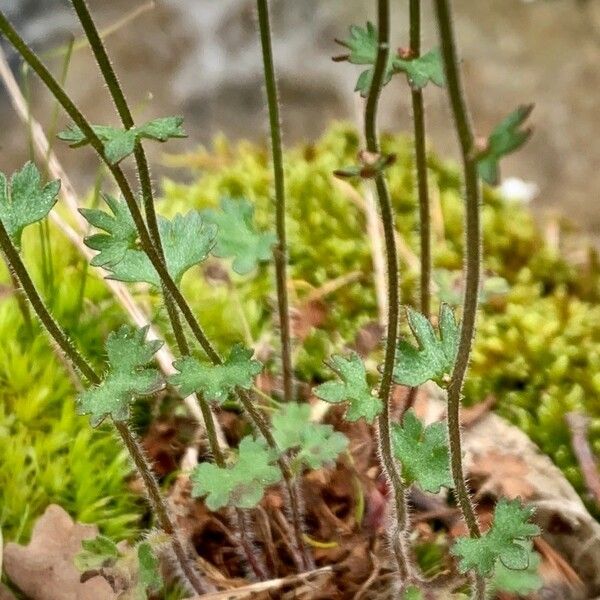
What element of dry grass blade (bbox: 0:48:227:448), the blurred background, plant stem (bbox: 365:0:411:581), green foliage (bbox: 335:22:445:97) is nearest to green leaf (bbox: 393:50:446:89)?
green foliage (bbox: 335:22:445:97)

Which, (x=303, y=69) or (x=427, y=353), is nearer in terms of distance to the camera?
(x=427, y=353)

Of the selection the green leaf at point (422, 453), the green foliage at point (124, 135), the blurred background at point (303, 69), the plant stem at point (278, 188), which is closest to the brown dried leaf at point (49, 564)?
the plant stem at point (278, 188)

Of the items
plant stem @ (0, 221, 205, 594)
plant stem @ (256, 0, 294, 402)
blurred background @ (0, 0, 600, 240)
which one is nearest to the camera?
plant stem @ (0, 221, 205, 594)

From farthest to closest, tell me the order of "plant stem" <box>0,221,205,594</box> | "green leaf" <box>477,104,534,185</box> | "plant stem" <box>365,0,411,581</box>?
"plant stem" <box>0,221,205,594</box> < "plant stem" <box>365,0,411,581</box> < "green leaf" <box>477,104,534,185</box>

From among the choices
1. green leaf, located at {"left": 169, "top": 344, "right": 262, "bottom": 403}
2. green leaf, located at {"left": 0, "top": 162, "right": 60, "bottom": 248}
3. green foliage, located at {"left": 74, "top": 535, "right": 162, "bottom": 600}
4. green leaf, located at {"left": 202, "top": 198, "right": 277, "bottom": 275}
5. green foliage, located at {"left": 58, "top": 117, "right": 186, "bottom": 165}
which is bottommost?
green foliage, located at {"left": 74, "top": 535, "right": 162, "bottom": 600}

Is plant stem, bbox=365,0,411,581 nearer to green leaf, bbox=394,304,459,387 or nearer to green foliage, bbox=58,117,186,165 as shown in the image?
green leaf, bbox=394,304,459,387

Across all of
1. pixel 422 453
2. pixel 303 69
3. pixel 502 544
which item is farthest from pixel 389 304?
pixel 303 69

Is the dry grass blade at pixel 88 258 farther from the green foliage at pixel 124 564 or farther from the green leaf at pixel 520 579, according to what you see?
the green leaf at pixel 520 579

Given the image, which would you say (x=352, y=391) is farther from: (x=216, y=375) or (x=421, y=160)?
(x=421, y=160)
